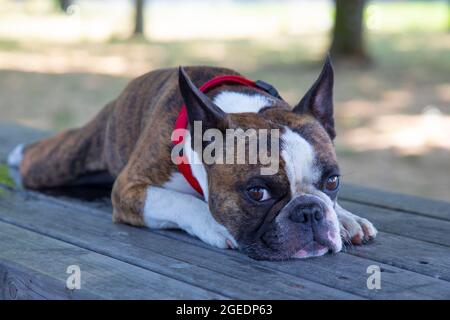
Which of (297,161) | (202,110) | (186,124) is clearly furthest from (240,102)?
A: (297,161)

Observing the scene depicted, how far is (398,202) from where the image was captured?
4.85 meters

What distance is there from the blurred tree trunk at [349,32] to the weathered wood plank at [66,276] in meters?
10.3

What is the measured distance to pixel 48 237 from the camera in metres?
3.90

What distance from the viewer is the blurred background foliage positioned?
9466 millimetres

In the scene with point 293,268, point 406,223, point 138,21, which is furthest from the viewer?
point 138,21

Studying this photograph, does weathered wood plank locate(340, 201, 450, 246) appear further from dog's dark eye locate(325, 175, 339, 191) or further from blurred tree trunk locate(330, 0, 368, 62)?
blurred tree trunk locate(330, 0, 368, 62)

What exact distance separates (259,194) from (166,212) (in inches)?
26.2

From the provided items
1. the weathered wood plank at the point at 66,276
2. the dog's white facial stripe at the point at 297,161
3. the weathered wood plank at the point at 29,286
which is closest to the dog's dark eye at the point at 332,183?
the dog's white facial stripe at the point at 297,161

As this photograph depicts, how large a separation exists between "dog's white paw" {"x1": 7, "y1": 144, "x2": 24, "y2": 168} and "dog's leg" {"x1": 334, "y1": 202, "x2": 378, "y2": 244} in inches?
103

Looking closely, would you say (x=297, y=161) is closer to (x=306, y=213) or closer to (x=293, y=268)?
(x=306, y=213)

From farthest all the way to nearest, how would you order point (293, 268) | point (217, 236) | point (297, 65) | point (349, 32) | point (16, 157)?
point (297, 65) < point (349, 32) < point (16, 157) < point (217, 236) < point (293, 268)

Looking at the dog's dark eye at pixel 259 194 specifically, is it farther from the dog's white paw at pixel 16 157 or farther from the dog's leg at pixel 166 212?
the dog's white paw at pixel 16 157
